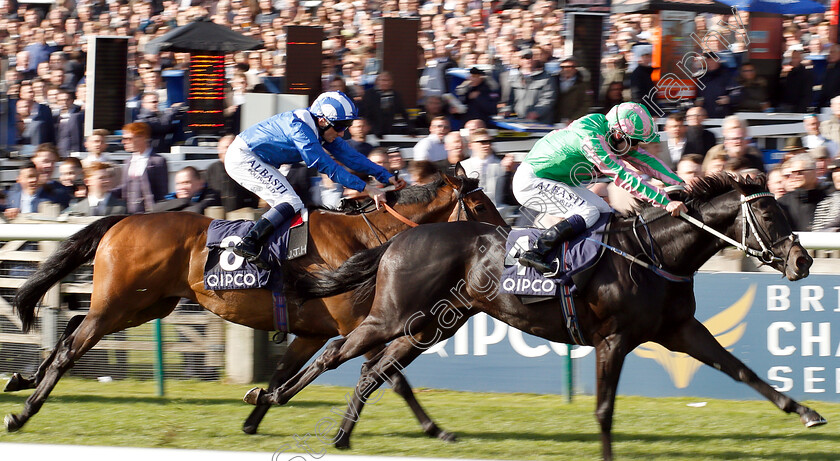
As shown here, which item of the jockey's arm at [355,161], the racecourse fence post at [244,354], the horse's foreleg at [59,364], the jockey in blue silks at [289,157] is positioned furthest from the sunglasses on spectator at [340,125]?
the horse's foreleg at [59,364]

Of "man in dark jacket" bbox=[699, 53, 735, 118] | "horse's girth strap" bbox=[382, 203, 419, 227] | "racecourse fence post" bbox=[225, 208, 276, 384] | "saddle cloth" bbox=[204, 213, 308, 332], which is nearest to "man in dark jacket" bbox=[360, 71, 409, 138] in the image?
"man in dark jacket" bbox=[699, 53, 735, 118]

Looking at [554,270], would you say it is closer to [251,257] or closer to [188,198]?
[251,257]

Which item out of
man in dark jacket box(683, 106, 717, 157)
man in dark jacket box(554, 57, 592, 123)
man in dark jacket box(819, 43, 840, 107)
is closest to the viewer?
man in dark jacket box(683, 106, 717, 157)

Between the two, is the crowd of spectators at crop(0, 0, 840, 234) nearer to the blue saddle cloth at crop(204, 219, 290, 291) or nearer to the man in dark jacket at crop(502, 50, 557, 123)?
the man in dark jacket at crop(502, 50, 557, 123)

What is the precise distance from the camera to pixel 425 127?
9.41 metres

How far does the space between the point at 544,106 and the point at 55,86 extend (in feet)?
16.8

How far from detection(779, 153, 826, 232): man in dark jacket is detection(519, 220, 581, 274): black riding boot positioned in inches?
79.9

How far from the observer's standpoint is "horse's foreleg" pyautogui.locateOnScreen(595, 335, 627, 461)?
15.0ft

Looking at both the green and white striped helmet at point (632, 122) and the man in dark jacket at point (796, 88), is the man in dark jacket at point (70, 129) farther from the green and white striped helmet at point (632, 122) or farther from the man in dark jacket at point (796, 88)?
the green and white striped helmet at point (632, 122)

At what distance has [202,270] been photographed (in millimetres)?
5434

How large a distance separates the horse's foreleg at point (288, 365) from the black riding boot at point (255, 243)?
497 mm

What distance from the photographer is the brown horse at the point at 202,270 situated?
534cm

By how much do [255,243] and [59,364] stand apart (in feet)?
3.89

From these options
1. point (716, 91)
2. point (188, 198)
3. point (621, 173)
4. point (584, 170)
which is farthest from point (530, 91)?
point (621, 173)
